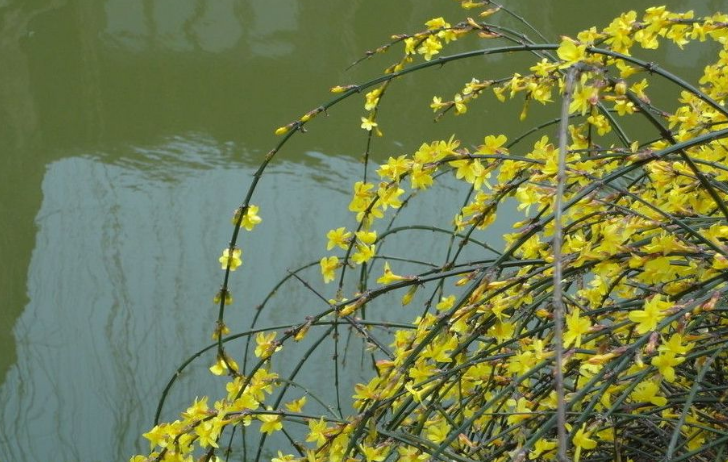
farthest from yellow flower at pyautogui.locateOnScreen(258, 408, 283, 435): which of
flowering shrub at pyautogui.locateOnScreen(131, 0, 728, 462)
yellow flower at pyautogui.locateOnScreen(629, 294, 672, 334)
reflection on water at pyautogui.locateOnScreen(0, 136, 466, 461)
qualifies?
reflection on water at pyautogui.locateOnScreen(0, 136, 466, 461)

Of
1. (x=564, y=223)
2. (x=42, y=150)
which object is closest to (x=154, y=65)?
(x=42, y=150)

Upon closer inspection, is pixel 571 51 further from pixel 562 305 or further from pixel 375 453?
pixel 375 453

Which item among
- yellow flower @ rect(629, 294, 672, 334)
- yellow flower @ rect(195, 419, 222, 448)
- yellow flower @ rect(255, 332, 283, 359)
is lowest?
yellow flower @ rect(195, 419, 222, 448)

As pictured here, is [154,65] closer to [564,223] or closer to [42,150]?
[42,150]

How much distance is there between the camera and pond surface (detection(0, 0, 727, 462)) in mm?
2273

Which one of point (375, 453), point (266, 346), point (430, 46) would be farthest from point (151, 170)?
point (375, 453)

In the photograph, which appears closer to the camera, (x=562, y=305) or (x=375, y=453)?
(x=562, y=305)

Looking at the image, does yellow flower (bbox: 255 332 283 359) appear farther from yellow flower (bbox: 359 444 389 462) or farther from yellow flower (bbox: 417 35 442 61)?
yellow flower (bbox: 417 35 442 61)

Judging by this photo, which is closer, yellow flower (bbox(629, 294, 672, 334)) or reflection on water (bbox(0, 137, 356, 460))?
yellow flower (bbox(629, 294, 672, 334))

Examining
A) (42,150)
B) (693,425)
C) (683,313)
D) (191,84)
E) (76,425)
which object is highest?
(191,84)

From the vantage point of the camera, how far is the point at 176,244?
8.70ft

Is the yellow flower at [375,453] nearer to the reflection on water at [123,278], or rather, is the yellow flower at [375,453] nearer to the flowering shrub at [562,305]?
the flowering shrub at [562,305]

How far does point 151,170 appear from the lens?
2.93 m

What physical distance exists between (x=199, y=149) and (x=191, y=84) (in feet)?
1.56
